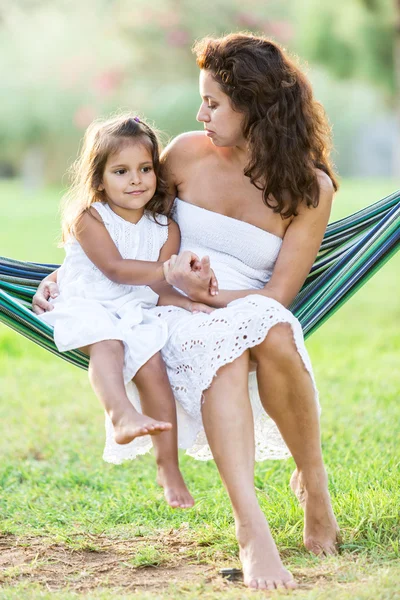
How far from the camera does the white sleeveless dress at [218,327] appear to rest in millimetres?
2250

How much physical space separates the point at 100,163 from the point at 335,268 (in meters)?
0.77

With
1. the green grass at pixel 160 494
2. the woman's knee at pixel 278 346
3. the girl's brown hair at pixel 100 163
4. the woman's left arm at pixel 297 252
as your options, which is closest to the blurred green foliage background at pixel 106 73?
the green grass at pixel 160 494

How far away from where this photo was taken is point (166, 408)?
2.36 metres

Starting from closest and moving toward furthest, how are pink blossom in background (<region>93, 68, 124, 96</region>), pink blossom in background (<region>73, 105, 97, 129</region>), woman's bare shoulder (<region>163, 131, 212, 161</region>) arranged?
woman's bare shoulder (<region>163, 131, 212, 161</region>)
pink blossom in background (<region>73, 105, 97, 129</region>)
pink blossom in background (<region>93, 68, 124, 96</region>)

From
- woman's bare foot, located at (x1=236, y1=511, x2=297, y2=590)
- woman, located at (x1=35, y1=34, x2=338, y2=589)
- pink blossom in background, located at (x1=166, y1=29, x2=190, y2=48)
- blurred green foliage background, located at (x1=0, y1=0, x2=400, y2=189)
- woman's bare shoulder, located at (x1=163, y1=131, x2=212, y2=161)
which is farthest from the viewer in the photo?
pink blossom in background, located at (x1=166, y1=29, x2=190, y2=48)

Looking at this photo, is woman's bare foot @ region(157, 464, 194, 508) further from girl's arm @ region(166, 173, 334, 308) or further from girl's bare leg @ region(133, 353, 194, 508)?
girl's arm @ region(166, 173, 334, 308)

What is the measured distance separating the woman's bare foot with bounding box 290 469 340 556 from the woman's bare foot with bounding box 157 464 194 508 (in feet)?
1.13

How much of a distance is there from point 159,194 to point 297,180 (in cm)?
42

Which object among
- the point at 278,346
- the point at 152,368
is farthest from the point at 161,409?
the point at 278,346

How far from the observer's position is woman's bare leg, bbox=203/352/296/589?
215cm

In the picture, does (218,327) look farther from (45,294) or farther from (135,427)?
(45,294)

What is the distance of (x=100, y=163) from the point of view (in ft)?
8.43

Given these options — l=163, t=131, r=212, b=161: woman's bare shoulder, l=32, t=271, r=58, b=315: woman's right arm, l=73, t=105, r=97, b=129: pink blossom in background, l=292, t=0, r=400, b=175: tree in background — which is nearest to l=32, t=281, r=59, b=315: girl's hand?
l=32, t=271, r=58, b=315: woman's right arm

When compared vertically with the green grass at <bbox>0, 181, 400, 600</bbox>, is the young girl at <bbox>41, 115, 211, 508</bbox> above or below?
above
